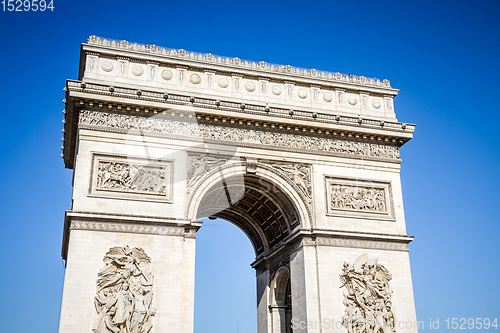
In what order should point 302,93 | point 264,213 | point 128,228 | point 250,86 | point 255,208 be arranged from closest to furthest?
point 128,228 → point 250,86 → point 302,93 → point 264,213 → point 255,208

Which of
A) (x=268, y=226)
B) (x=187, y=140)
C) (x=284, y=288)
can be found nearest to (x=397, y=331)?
(x=284, y=288)

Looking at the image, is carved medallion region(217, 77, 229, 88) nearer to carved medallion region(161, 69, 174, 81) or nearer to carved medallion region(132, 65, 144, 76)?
carved medallion region(161, 69, 174, 81)

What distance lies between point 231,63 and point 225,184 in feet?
17.4

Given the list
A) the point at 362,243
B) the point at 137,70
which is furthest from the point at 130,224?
the point at 362,243

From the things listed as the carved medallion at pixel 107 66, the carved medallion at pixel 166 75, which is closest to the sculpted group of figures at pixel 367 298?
the carved medallion at pixel 166 75

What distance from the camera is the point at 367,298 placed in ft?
68.8

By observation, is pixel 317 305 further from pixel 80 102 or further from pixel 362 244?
pixel 80 102

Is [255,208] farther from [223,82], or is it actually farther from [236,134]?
[223,82]

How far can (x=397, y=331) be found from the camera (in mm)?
20922

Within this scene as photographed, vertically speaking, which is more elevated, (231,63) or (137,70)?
(231,63)

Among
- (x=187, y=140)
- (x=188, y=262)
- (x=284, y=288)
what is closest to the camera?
(x=188, y=262)

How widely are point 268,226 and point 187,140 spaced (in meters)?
6.49

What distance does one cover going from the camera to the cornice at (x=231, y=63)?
22.0 m

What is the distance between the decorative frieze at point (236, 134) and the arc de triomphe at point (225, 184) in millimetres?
46
